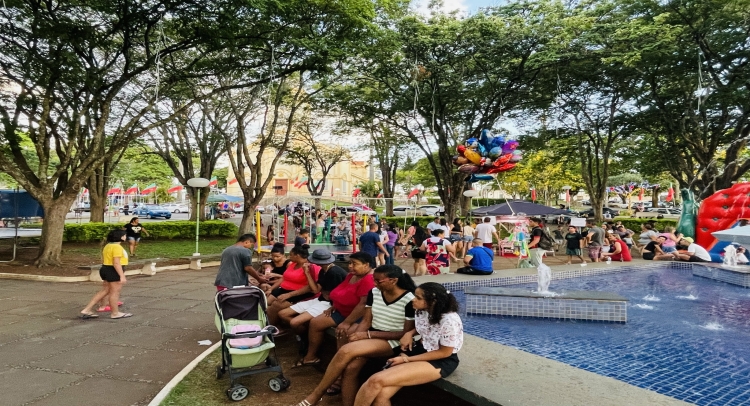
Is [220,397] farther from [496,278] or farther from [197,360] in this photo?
[496,278]

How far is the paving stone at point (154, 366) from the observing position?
4.74 metres

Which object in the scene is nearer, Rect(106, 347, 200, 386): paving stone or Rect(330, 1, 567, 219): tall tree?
Rect(106, 347, 200, 386): paving stone

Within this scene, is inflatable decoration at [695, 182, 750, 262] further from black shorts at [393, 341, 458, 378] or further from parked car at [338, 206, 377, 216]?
black shorts at [393, 341, 458, 378]

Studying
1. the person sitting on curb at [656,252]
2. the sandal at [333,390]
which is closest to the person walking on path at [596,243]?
the person sitting on curb at [656,252]

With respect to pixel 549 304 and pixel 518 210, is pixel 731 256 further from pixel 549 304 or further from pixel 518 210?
pixel 549 304

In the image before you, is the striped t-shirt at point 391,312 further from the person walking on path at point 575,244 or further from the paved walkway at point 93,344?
the person walking on path at point 575,244

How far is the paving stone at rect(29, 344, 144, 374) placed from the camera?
4.93 meters

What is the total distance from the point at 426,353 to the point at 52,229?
11790 mm

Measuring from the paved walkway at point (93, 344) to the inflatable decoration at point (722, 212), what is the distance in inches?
590

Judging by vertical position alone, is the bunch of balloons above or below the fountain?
above

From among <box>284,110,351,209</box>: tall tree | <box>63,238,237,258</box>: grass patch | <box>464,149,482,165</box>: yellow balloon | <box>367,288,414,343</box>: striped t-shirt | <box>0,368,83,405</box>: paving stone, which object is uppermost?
<box>284,110,351,209</box>: tall tree

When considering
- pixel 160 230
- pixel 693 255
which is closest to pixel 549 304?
pixel 693 255

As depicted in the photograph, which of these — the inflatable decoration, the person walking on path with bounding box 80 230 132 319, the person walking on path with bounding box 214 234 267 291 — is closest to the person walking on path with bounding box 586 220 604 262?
the inflatable decoration

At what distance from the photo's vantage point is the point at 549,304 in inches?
276
